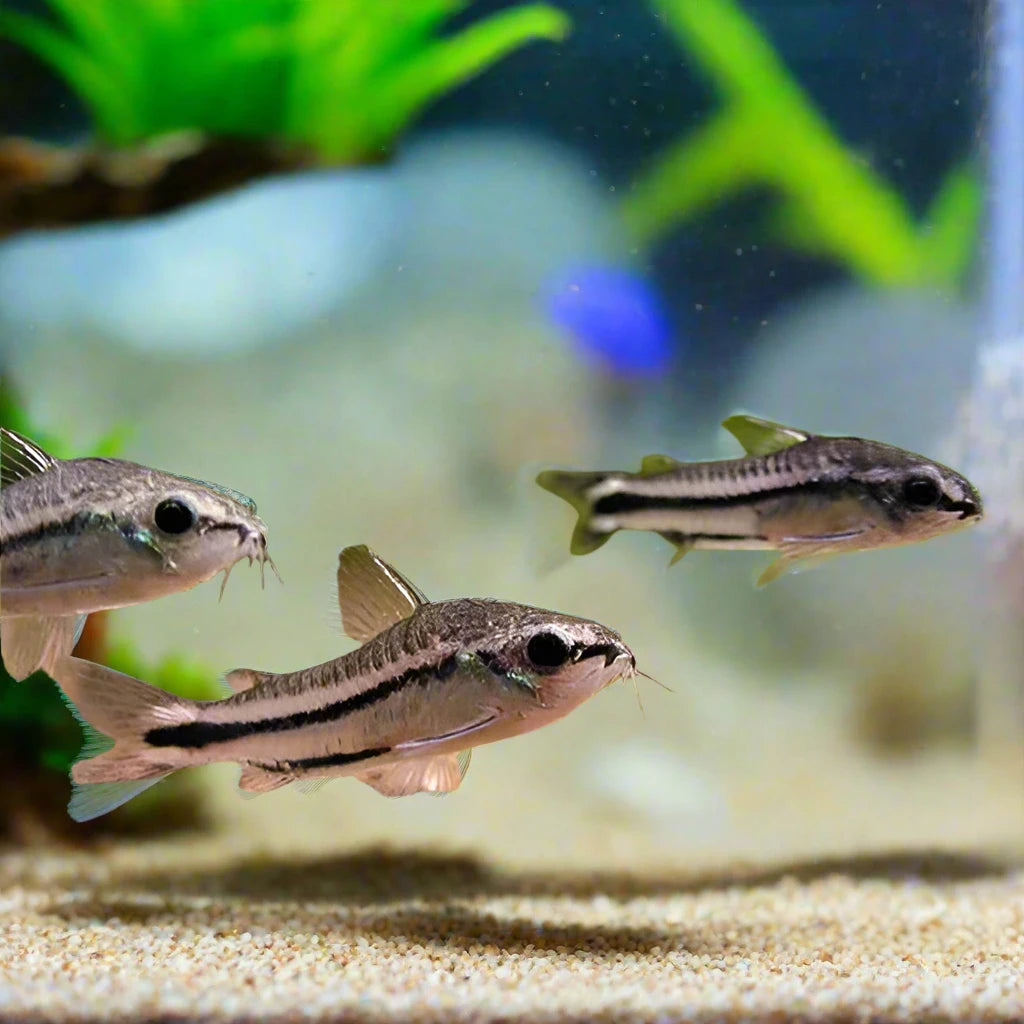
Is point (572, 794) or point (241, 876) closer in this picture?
point (241, 876)

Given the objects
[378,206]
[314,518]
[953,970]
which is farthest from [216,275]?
[953,970]

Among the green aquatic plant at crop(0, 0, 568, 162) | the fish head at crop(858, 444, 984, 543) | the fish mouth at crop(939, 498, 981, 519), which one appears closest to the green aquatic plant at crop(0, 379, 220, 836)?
the green aquatic plant at crop(0, 0, 568, 162)

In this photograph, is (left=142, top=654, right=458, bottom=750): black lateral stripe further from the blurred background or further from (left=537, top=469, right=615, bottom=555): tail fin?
the blurred background

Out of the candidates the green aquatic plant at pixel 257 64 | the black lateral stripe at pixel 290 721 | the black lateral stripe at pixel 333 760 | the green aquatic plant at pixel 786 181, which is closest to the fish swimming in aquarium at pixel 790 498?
the black lateral stripe at pixel 290 721

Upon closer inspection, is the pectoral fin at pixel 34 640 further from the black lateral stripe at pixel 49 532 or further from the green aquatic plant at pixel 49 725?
the green aquatic plant at pixel 49 725

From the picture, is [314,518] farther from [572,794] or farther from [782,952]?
[782,952]

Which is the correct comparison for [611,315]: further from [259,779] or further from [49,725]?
[49,725]
